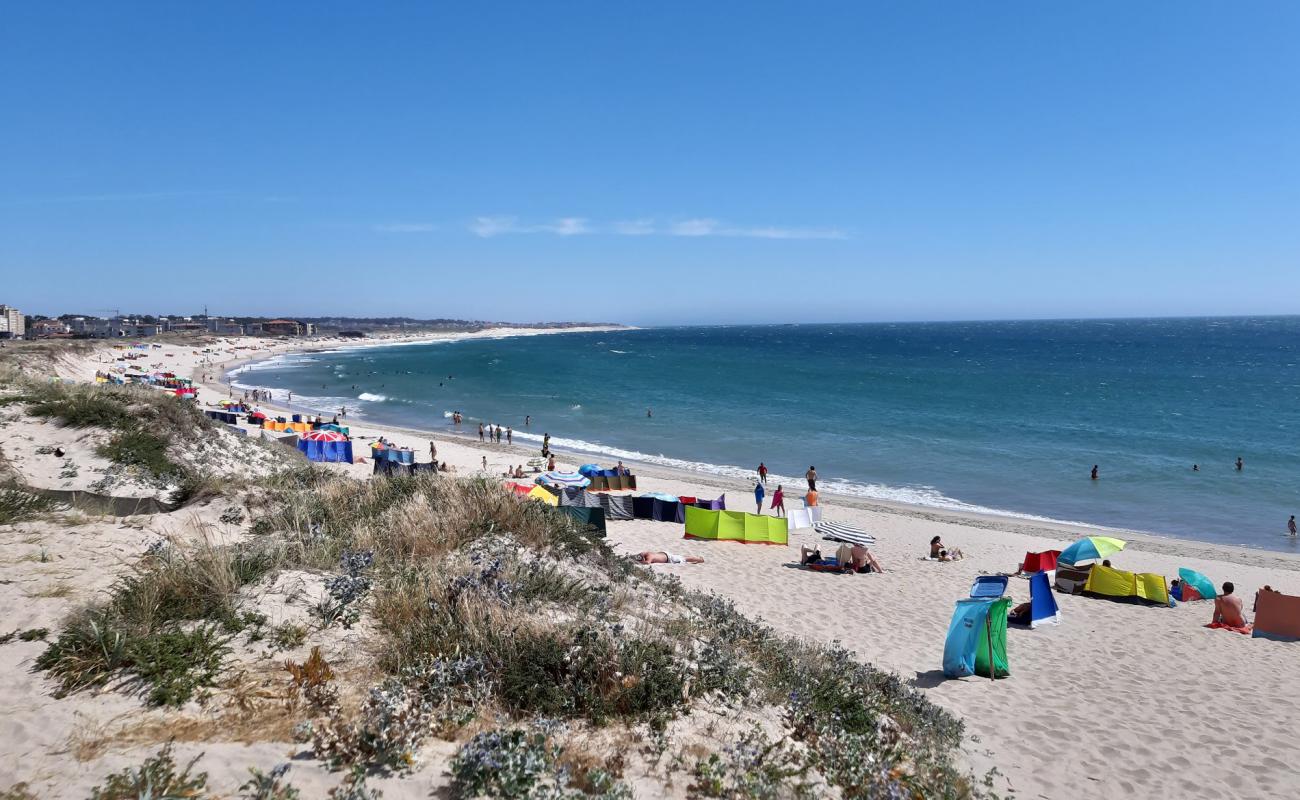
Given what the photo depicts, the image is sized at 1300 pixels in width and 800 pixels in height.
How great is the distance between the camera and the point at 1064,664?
10.2 metres

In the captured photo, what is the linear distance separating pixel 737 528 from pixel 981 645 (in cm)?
867

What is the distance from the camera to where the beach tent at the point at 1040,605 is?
39.4 feet

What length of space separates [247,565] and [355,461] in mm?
22917

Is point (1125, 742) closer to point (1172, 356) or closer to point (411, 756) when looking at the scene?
point (411, 756)

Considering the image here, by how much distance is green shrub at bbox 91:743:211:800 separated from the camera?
3.27m

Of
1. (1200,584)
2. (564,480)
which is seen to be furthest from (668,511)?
(1200,584)

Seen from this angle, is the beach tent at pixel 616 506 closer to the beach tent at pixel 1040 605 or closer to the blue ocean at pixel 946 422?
the beach tent at pixel 1040 605

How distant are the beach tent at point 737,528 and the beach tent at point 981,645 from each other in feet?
26.9

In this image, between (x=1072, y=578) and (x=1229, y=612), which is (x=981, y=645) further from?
(x=1072, y=578)

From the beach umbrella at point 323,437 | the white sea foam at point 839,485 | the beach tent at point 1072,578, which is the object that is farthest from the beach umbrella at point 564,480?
the beach tent at point 1072,578

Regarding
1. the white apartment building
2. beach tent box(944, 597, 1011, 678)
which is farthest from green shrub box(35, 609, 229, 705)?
the white apartment building

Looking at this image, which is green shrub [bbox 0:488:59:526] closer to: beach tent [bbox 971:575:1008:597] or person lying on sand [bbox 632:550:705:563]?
person lying on sand [bbox 632:550:705:563]

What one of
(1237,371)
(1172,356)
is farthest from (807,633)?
(1172,356)

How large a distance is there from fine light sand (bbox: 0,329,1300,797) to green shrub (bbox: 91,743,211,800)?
0.62 ft
